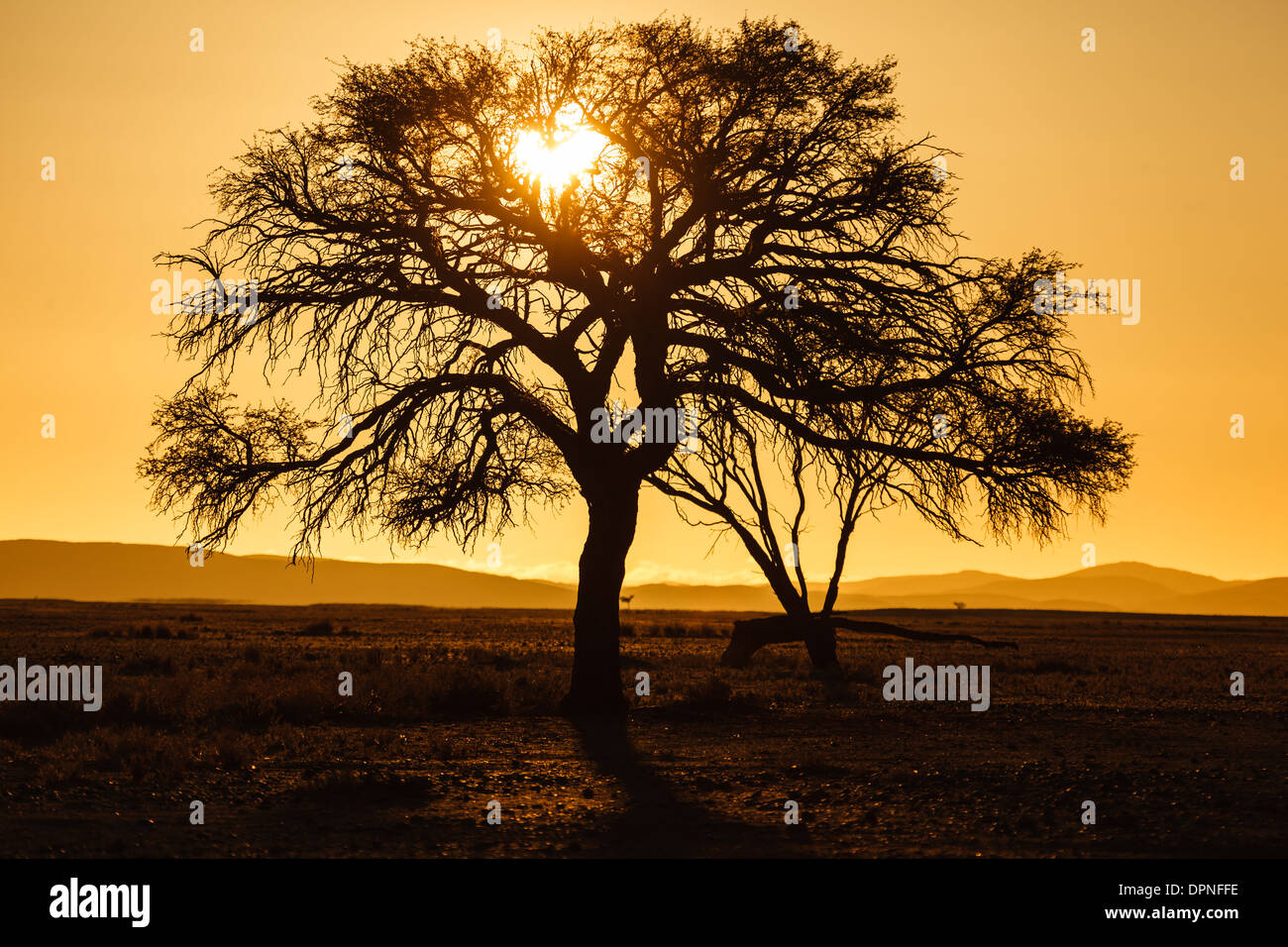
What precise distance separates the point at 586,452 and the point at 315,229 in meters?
5.31

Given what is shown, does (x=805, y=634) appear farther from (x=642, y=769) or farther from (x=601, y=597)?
(x=642, y=769)

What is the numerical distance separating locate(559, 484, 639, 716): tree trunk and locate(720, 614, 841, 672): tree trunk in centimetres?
993

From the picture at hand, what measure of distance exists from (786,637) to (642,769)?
16.2 meters

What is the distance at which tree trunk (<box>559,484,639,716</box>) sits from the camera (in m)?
20.3

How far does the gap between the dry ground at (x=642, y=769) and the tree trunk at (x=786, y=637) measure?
2.13 metres

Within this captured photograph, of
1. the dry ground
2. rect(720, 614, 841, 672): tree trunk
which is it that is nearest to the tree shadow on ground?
the dry ground

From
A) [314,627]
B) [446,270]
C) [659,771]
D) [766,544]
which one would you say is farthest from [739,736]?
[314,627]

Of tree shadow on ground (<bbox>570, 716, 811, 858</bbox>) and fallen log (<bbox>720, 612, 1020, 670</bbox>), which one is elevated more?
fallen log (<bbox>720, 612, 1020, 670</bbox>)

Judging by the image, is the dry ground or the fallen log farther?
the fallen log

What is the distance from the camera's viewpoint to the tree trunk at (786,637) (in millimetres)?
30328

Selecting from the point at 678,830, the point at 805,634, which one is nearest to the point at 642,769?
the point at 678,830

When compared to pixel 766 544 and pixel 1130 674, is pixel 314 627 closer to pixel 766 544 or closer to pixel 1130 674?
pixel 766 544

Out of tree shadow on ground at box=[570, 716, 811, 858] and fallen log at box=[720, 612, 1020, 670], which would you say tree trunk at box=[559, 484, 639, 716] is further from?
fallen log at box=[720, 612, 1020, 670]
